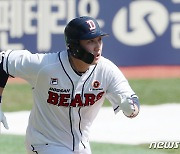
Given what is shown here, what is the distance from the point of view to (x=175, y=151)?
945cm

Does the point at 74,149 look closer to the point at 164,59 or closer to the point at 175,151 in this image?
the point at 175,151

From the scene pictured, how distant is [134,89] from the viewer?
46.3ft

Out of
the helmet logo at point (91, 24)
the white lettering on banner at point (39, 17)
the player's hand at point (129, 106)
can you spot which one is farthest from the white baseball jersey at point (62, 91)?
the white lettering on banner at point (39, 17)

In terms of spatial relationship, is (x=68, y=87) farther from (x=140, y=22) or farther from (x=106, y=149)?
(x=140, y=22)

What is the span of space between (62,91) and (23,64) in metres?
0.43

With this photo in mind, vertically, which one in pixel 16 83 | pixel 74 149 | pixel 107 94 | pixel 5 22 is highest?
pixel 107 94

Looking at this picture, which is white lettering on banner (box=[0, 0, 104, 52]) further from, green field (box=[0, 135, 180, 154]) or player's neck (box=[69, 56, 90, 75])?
player's neck (box=[69, 56, 90, 75])

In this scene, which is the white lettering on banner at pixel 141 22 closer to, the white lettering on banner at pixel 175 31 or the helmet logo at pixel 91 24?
the white lettering on banner at pixel 175 31

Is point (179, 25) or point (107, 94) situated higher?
point (107, 94)

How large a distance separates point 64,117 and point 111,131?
203 inches

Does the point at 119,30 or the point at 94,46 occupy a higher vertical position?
the point at 94,46

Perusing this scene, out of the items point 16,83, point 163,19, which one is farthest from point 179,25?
point 16,83

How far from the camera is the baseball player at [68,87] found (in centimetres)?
573

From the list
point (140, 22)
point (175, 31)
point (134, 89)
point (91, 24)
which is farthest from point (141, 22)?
point (91, 24)
